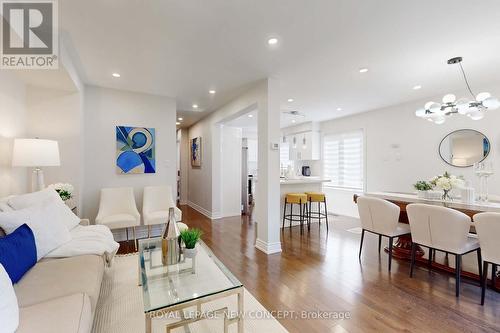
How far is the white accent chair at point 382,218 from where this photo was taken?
2832 mm

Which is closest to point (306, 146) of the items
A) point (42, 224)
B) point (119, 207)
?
point (119, 207)

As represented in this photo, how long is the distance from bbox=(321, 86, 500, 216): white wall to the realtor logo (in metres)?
5.76

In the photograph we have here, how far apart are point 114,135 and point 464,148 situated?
20.3 feet

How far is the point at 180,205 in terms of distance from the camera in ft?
24.1

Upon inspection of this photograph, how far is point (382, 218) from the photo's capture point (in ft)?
9.64

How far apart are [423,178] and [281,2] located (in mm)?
4507

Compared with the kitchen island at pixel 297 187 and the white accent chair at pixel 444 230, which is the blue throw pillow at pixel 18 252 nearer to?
the white accent chair at pixel 444 230

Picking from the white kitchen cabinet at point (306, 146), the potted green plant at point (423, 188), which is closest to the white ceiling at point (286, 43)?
the potted green plant at point (423, 188)

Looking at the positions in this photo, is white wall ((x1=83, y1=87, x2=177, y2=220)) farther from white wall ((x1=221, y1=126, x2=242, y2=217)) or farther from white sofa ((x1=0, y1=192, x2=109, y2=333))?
white sofa ((x1=0, y1=192, x2=109, y2=333))

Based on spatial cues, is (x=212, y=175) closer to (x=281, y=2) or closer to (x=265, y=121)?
(x=265, y=121)

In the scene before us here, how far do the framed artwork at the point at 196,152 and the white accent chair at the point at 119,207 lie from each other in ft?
8.32

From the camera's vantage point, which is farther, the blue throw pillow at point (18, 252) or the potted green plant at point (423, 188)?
the potted green plant at point (423, 188)

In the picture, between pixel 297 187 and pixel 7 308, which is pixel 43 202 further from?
pixel 297 187

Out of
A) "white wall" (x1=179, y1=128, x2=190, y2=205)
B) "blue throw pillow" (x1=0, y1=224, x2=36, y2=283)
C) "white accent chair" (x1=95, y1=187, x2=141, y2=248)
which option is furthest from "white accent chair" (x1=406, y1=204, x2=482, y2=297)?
"white wall" (x1=179, y1=128, x2=190, y2=205)
